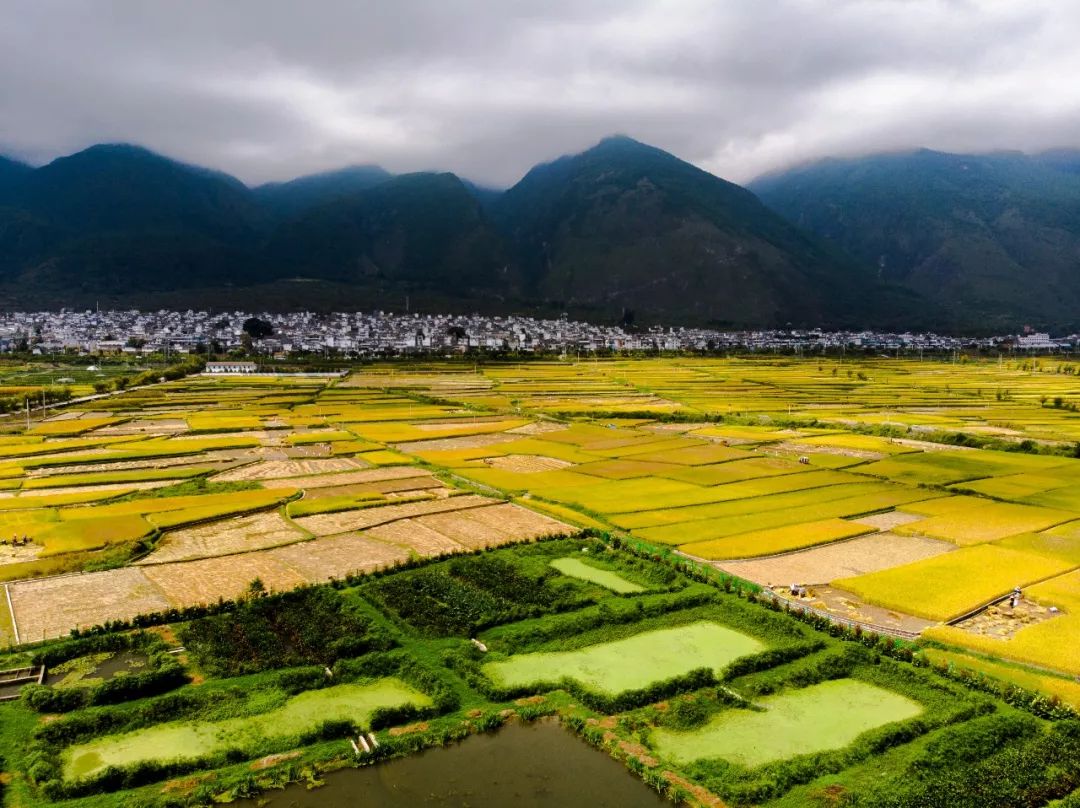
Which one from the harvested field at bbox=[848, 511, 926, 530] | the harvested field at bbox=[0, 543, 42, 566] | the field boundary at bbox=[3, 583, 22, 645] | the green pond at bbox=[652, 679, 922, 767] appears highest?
the harvested field at bbox=[0, 543, 42, 566]

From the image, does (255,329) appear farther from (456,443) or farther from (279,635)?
(279,635)

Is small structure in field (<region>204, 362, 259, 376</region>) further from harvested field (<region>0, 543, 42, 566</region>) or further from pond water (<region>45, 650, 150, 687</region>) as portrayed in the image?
pond water (<region>45, 650, 150, 687</region>)

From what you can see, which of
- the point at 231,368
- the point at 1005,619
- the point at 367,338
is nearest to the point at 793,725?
the point at 1005,619

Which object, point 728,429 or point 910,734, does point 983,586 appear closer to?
point 910,734

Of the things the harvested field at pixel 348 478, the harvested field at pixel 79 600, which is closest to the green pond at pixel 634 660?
the harvested field at pixel 79 600

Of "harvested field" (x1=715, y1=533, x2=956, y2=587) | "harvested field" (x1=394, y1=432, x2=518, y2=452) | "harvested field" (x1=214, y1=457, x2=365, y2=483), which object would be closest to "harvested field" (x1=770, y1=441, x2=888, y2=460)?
"harvested field" (x1=715, y1=533, x2=956, y2=587)

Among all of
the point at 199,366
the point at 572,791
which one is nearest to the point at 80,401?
the point at 199,366
